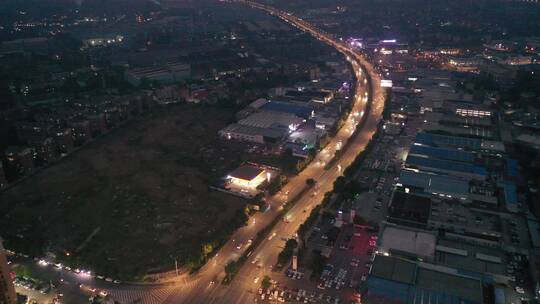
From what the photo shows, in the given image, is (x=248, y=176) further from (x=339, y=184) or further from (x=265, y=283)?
(x=265, y=283)

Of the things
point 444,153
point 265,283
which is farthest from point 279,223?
point 444,153

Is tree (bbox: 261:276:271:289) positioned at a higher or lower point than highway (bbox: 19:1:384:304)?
higher

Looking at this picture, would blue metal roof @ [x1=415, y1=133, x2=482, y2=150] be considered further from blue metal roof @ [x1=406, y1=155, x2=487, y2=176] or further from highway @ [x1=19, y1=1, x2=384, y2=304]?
highway @ [x1=19, y1=1, x2=384, y2=304]

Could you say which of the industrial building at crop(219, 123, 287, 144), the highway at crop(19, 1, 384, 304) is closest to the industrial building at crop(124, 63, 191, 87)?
the industrial building at crop(219, 123, 287, 144)

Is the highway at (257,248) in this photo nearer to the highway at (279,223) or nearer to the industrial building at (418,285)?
the highway at (279,223)

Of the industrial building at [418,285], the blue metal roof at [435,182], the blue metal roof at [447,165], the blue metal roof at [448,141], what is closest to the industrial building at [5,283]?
the industrial building at [418,285]
